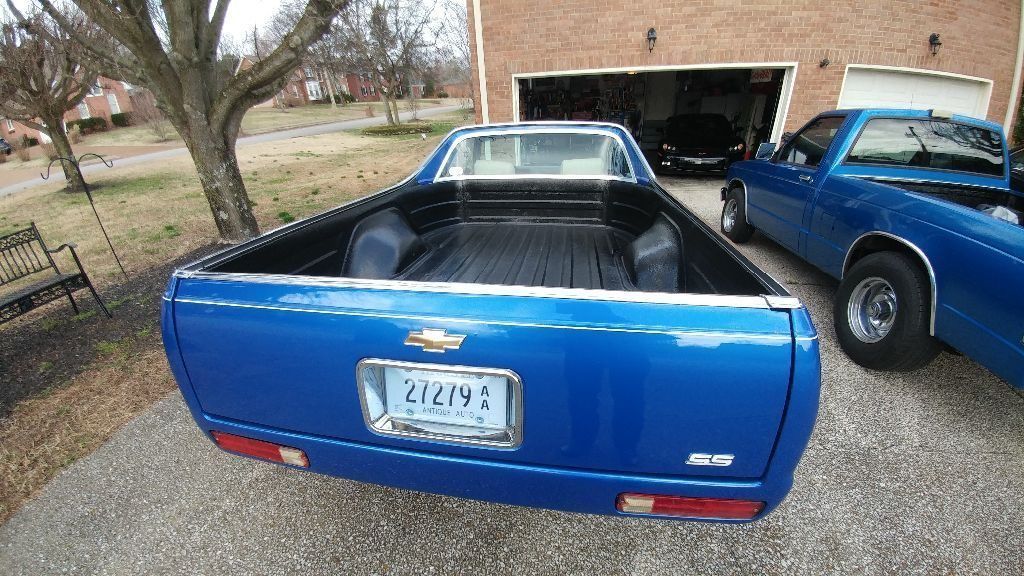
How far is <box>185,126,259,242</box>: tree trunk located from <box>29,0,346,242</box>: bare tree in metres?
0.01

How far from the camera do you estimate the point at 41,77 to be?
10047mm

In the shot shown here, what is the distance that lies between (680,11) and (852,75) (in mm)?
3910

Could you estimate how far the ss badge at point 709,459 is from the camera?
4.24 feet

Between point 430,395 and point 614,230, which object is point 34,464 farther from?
point 614,230

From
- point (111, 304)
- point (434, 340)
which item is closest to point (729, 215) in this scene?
point (434, 340)

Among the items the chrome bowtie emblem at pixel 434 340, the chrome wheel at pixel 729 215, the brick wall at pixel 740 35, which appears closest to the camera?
the chrome bowtie emblem at pixel 434 340

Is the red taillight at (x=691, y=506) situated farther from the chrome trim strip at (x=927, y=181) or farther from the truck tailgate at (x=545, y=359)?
the chrome trim strip at (x=927, y=181)

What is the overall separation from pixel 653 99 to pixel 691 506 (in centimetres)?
1694

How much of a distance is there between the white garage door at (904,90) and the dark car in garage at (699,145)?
88.6 inches

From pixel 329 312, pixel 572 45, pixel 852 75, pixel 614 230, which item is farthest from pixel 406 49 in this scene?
pixel 329 312

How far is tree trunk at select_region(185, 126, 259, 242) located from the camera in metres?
5.29

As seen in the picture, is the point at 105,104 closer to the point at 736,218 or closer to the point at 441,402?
the point at 736,218

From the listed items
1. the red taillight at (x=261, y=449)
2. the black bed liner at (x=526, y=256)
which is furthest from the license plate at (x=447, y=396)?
the black bed liner at (x=526, y=256)

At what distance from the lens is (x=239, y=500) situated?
219cm
